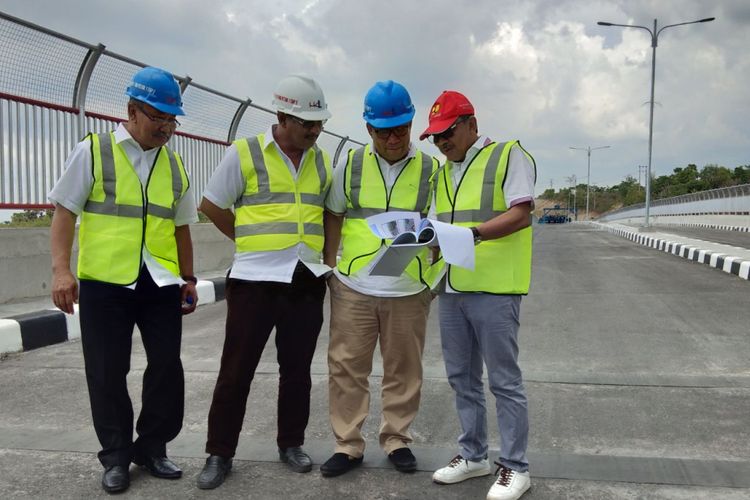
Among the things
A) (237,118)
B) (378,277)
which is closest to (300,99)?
(378,277)

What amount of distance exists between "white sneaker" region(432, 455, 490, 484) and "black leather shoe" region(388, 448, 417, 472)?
0.40ft

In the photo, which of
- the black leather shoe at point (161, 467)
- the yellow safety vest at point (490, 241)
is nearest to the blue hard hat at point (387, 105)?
the yellow safety vest at point (490, 241)

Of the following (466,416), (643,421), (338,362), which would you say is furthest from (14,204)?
(643,421)

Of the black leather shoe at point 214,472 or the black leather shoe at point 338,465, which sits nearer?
the black leather shoe at point 214,472

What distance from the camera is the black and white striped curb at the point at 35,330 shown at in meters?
5.90

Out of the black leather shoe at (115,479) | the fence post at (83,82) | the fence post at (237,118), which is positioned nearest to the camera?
the black leather shoe at (115,479)

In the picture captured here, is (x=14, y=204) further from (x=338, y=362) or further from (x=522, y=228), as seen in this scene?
(x=522, y=228)

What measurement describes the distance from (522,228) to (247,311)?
1.30 m

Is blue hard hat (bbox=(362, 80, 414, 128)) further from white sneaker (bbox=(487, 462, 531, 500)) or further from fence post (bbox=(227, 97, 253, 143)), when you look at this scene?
fence post (bbox=(227, 97, 253, 143))

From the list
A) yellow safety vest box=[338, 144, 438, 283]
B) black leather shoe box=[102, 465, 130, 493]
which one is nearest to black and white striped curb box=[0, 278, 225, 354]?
black leather shoe box=[102, 465, 130, 493]

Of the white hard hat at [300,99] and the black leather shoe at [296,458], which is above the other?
the white hard hat at [300,99]

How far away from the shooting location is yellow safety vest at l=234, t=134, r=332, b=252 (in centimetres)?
326

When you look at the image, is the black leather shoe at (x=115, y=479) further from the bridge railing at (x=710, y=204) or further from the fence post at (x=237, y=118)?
the bridge railing at (x=710, y=204)

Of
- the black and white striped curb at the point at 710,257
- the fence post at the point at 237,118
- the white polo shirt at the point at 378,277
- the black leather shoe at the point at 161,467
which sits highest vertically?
the fence post at the point at 237,118
